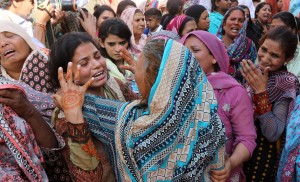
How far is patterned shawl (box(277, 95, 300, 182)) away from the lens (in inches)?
78.2

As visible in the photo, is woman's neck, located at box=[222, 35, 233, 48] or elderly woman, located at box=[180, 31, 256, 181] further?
woman's neck, located at box=[222, 35, 233, 48]

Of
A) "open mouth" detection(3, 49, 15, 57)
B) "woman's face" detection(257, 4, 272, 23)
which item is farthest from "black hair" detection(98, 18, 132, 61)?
"woman's face" detection(257, 4, 272, 23)

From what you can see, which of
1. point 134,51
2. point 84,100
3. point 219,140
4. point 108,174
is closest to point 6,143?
point 84,100

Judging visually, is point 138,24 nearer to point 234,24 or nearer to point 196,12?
point 196,12

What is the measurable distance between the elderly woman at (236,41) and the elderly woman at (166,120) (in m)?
1.40

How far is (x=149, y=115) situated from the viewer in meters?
1.55

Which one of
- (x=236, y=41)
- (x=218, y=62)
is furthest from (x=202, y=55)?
(x=236, y=41)

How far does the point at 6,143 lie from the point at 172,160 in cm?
67

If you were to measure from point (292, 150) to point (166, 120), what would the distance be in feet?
2.95

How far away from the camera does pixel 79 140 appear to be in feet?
5.46

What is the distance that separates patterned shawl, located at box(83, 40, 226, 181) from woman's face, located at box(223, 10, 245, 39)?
247cm

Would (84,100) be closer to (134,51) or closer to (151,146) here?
(151,146)

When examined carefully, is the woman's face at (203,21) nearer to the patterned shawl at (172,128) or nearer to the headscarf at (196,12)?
the headscarf at (196,12)

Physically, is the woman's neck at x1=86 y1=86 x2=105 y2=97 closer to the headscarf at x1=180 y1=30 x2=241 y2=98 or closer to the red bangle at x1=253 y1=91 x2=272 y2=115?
the headscarf at x1=180 y1=30 x2=241 y2=98
